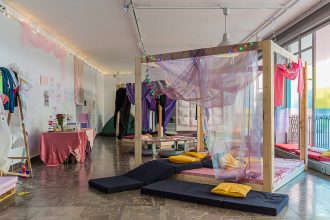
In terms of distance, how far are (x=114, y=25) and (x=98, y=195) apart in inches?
162

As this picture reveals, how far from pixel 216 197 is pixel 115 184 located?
1486 mm

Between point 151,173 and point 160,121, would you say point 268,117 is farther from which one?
point 160,121

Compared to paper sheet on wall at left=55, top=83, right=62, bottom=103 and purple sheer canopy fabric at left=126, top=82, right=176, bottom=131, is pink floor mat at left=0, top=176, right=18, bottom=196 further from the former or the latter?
purple sheer canopy fabric at left=126, top=82, right=176, bottom=131

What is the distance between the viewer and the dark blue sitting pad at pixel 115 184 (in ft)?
13.1

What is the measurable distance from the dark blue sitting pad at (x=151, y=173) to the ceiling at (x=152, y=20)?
9.67ft

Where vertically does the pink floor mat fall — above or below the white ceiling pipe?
below

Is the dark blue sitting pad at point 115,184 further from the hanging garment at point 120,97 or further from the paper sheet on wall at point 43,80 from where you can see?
the hanging garment at point 120,97

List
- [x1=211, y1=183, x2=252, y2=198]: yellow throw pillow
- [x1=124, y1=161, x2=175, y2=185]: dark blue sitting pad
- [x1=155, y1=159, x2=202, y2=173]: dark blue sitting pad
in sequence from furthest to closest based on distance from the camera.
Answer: [x1=155, y1=159, x2=202, y2=173]: dark blue sitting pad, [x1=124, y1=161, x2=175, y2=185]: dark blue sitting pad, [x1=211, y1=183, x2=252, y2=198]: yellow throw pillow

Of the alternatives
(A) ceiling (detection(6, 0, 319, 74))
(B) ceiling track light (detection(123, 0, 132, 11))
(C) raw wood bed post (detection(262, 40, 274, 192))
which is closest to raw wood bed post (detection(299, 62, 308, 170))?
(A) ceiling (detection(6, 0, 319, 74))

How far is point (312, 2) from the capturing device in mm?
5531

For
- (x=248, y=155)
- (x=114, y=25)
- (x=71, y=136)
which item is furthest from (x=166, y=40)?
(x=248, y=155)

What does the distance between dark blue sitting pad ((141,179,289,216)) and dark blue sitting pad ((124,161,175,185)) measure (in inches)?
9.0

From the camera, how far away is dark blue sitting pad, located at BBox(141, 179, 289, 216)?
3211mm

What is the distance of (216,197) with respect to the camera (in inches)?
138
